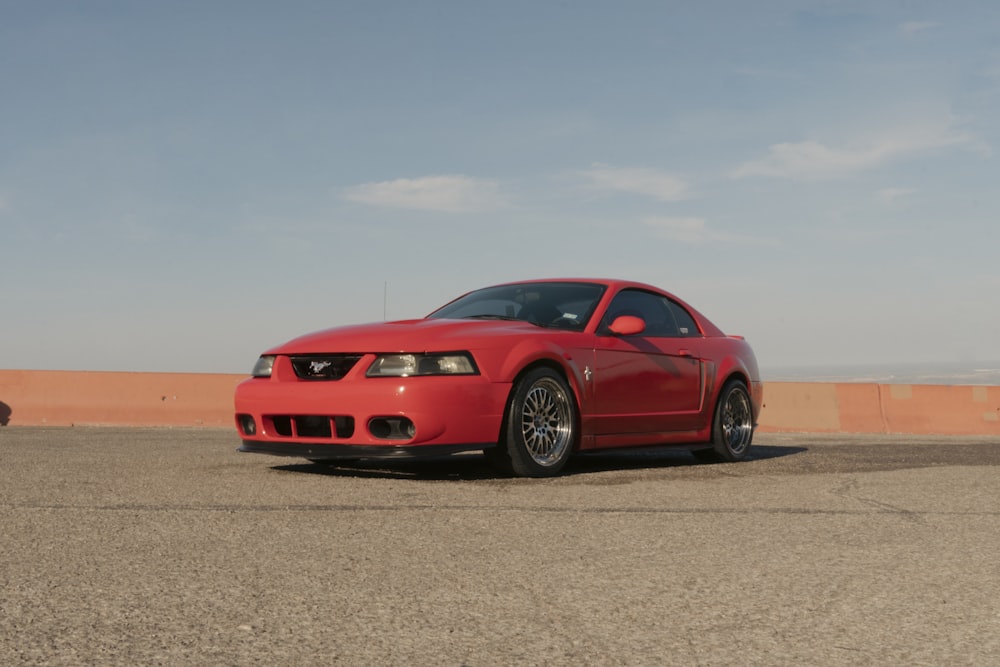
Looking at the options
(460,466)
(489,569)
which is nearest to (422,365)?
(460,466)

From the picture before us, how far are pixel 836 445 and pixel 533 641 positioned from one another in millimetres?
8513

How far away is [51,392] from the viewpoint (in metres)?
14.2

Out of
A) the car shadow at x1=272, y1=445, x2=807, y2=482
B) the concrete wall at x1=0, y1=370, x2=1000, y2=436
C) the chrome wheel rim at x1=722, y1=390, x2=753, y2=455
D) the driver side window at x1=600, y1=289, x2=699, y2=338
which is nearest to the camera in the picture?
the car shadow at x1=272, y1=445, x2=807, y2=482

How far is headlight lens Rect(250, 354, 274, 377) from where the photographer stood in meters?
7.02

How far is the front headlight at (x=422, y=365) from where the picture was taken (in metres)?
6.47

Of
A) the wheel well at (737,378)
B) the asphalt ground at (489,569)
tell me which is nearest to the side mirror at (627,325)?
the asphalt ground at (489,569)

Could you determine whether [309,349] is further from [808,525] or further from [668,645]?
[668,645]

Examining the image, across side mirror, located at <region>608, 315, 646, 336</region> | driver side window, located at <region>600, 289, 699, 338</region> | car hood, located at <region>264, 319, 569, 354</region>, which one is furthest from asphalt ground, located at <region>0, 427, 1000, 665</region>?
driver side window, located at <region>600, 289, 699, 338</region>

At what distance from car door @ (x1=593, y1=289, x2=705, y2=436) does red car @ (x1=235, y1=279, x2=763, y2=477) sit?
11 millimetres

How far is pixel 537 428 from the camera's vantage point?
22.8 ft

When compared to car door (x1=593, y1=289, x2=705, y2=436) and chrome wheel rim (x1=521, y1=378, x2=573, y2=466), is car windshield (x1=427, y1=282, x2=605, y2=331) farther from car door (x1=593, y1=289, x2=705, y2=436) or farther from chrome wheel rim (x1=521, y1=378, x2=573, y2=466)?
chrome wheel rim (x1=521, y1=378, x2=573, y2=466)

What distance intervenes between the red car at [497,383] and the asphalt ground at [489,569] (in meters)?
0.25

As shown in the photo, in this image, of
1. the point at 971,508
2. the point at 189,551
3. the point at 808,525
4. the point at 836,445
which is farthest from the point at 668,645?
the point at 836,445

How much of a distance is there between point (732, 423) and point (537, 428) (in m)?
2.54
